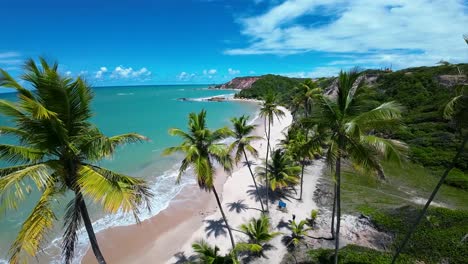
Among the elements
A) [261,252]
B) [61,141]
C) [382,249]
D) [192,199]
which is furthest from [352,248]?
[61,141]

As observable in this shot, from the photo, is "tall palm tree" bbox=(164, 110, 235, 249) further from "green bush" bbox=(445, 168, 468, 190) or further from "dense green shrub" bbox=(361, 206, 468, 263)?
"green bush" bbox=(445, 168, 468, 190)

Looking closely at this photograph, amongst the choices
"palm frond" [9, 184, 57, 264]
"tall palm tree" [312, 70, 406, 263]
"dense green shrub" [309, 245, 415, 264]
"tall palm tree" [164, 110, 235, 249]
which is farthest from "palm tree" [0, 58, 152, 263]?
"dense green shrub" [309, 245, 415, 264]

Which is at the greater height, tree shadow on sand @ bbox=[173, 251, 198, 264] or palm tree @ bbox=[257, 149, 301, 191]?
palm tree @ bbox=[257, 149, 301, 191]

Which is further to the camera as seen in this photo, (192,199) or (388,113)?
(192,199)

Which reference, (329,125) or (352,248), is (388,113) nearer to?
(329,125)

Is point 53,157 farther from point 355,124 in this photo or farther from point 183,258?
point 183,258

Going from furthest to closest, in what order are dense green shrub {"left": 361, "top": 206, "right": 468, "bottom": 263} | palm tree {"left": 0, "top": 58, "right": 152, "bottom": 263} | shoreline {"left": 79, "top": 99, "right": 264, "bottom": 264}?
1. shoreline {"left": 79, "top": 99, "right": 264, "bottom": 264}
2. dense green shrub {"left": 361, "top": 206, "right": 468, "bottom": 263}
3. palm tree {"left": 0, "top": 58, "right": 152, "bottom": 263}
